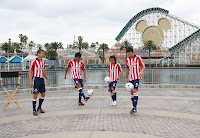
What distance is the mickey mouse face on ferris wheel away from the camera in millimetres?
67562

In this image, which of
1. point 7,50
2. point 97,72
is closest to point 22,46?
point 7,50

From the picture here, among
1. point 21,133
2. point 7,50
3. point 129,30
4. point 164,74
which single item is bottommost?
point 21,133

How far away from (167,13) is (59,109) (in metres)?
67.9

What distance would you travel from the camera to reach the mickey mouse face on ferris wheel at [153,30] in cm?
6756

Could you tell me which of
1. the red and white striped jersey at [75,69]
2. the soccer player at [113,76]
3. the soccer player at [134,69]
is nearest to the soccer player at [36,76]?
the red and white striped jersey at [75,69]

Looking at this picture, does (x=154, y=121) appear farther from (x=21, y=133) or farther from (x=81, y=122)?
(x=21, y=133)

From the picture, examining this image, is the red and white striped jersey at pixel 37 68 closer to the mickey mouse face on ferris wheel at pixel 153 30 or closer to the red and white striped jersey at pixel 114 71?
the red and white striped jersey at pixel 114 71

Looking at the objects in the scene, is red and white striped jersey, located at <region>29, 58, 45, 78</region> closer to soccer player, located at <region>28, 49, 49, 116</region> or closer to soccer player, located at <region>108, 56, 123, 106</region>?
soccer player, located at <region>28, 49, 49, 116</region>

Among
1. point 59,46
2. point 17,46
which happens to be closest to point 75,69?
point 59,46

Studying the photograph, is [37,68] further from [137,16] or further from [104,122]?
[137,16]

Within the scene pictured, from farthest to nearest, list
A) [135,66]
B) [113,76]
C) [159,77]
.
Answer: [159,77], [113,76], [135,66]

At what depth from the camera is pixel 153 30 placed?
231ft

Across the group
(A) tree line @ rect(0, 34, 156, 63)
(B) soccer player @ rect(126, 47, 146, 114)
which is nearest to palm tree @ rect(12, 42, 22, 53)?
(A) tree line @ rect(0, 34, 156, 63)

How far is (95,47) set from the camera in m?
109
